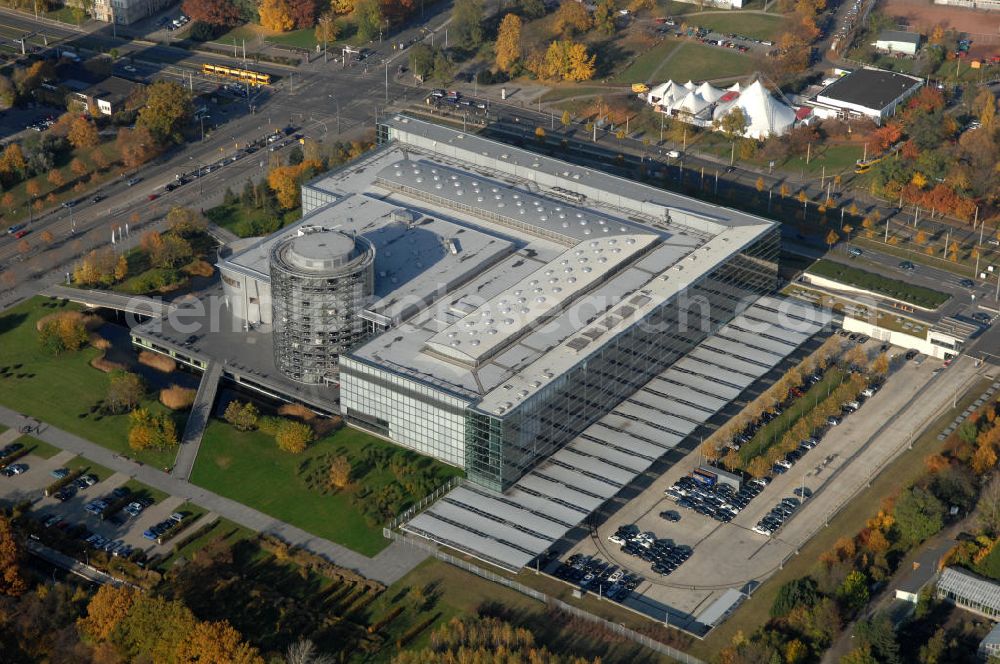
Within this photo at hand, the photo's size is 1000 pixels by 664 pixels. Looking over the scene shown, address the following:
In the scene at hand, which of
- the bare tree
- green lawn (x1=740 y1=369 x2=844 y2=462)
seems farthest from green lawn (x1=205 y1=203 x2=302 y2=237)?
the bare tree

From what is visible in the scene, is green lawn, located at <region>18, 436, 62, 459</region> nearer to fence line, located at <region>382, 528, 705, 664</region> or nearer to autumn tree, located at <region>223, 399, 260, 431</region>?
autumn tree, located at <region>223, 399, 260, 431</region>

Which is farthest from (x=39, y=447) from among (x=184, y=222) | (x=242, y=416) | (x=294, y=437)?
(x=184, y=222)

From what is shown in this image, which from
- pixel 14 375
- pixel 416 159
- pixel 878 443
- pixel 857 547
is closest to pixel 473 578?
pixel 857 547

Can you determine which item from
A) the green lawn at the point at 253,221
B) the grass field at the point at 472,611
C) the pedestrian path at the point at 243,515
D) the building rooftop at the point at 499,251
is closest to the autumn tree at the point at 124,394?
the pedestrian path at the point at 243,515

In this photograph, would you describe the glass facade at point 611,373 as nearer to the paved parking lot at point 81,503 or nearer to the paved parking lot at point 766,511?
the paved parking lot at point 766,511

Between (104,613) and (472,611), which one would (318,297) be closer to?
(472,611)

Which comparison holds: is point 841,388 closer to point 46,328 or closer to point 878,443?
point 878,443
